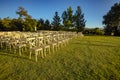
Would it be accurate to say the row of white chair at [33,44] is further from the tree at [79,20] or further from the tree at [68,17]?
the tree at [79,20]

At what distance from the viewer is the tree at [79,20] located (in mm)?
40969

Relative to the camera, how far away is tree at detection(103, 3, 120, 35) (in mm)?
34156

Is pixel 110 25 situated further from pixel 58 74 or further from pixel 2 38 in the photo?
pixel 58 74

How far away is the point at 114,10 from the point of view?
35062 millimetres

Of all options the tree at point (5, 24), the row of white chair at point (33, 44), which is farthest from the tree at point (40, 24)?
the row of white chair at point (33, 44)

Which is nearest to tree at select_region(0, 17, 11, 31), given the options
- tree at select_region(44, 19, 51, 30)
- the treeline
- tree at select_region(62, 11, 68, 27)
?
the treeline

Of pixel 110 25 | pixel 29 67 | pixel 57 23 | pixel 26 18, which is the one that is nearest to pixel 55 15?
pixel 57 23

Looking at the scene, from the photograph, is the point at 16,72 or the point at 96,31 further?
the point at 96,31

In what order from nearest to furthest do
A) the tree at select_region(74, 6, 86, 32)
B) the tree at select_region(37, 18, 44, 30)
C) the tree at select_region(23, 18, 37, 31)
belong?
the tree at select_region(23, 18, 37, 31) < the tree at select_region(37, 18, 44, 30) < the tree at select_region(74, 6, 86, 32)

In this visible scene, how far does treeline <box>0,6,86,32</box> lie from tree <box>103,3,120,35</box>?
25.1 ft

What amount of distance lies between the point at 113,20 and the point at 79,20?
11.0 metres

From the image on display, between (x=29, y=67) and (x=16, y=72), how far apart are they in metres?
0.67

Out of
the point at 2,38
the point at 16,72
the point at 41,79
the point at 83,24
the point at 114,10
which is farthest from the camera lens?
the point at 83,24

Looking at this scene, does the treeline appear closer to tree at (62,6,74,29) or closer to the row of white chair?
tree at (62,6,74,29)
